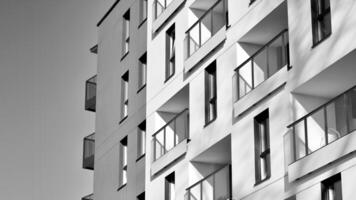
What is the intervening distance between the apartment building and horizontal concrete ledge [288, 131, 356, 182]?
33mm

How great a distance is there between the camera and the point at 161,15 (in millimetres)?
46625

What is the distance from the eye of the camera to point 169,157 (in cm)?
4281

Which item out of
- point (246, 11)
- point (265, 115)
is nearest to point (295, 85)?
point (265, 115)

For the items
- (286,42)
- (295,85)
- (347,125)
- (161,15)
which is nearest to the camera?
(347,125)

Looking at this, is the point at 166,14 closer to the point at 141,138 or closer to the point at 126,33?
the point at 141,138

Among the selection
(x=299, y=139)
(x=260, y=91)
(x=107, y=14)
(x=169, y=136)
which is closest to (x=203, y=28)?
(x=169, y=136)

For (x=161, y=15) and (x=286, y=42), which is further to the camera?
(x=161, y=15)

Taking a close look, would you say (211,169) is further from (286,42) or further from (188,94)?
(286,42)

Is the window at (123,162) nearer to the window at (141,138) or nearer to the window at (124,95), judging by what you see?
the window at (124,95)

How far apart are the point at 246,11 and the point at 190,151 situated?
20.2 feet

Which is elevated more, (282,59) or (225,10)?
(225,10)

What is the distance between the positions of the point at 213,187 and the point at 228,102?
345cm

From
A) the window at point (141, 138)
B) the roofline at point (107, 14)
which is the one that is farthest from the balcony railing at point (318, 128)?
the roofline at point (107, 14)

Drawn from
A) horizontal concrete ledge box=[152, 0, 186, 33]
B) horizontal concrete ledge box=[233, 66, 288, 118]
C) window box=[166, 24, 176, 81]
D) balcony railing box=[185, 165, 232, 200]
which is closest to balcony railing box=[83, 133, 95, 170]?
horizontal concrete ledge box=[152, 0, 186, 33]
